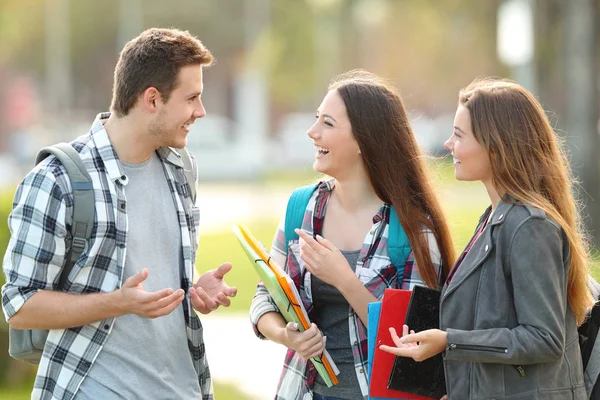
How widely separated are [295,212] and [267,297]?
15.2 inches

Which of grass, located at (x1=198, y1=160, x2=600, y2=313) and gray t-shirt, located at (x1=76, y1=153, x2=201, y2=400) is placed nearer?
gray t-shirt, located at (x1=76, y1=153, x2=201, y2=400)

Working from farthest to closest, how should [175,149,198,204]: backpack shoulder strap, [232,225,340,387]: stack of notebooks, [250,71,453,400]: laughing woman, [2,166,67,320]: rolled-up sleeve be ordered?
→ [175,149,198,204]: backpack shoulder strap, [250,71,453,400]: laughing woman, [232,225,340,387]: stack of notebooks, [2,166,67,320]: rolled-up sleeve

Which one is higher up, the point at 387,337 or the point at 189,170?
the point at 189,170

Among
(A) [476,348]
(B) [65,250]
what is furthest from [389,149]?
(B) [65,250]

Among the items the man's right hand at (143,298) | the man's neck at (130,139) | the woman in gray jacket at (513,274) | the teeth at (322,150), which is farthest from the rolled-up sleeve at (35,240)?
the woman in gray jacket at (513,274)

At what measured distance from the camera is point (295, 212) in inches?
171

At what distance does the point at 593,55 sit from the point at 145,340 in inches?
504

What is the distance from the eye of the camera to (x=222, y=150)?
45031mm

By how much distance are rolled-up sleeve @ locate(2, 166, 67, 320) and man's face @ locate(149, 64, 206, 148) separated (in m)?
0.55

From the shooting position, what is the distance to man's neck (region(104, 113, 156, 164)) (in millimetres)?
4117

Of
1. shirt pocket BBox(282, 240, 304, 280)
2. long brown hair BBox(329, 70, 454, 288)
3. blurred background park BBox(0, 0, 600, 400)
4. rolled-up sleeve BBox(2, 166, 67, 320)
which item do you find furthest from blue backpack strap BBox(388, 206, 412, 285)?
blurred background park BBox(0, 0, 600, 400)

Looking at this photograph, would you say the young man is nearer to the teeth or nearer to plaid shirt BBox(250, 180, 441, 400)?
plaid shirt BBox(250, 180, 441, 400)

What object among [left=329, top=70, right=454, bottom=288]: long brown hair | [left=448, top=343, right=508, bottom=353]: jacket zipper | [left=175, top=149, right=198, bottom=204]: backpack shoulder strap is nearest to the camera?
[left=448, top=343, right=508, bottom=353]: jacket zipper

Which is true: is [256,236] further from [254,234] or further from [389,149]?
[389,149]
